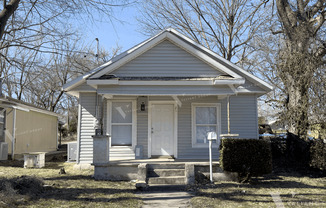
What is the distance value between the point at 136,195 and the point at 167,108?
4.69 meters

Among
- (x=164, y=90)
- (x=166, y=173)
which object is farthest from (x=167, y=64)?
(x=166, y=173)

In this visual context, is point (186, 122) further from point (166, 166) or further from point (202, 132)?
point (166, 166)

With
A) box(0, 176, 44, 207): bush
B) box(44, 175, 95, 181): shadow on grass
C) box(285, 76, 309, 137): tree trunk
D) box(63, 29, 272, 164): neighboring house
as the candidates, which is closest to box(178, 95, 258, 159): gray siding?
box(63, 29, 272, 164): neighboring house

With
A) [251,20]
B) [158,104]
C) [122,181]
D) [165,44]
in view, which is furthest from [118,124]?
[251,20]

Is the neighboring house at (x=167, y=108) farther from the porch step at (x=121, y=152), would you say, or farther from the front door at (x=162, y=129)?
the porch step at (x=121, y=152)

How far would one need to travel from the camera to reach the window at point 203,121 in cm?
1095

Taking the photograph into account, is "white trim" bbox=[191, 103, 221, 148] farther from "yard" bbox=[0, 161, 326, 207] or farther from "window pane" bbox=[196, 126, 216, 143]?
"yard" bbox=[0, 161, 326, 207]

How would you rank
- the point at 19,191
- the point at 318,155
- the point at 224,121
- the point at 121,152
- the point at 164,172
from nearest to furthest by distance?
the point at 19,191 → the point at 164,172 → the point at 318,155 → the point at 121,152 → the point at 224,121

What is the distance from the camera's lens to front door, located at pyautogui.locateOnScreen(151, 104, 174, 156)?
10859 mm

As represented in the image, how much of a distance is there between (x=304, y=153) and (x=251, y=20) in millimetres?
12140

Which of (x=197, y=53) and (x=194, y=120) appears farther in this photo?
(x=194, y=120)

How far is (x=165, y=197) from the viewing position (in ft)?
22.8

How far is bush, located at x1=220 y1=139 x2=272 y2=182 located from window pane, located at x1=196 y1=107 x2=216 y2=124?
2787 mm

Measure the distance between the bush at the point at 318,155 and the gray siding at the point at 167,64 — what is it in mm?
4403
